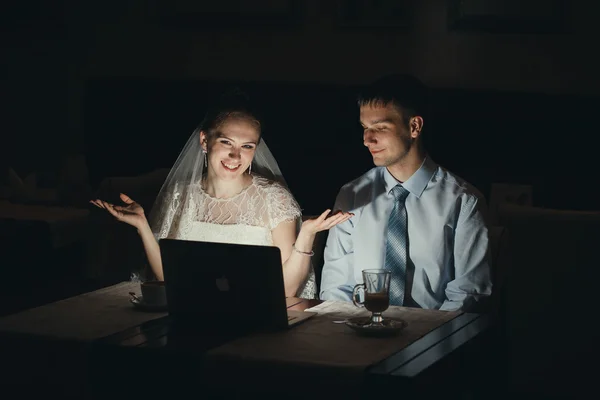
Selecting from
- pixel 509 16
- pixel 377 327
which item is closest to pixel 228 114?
pixel 377 327

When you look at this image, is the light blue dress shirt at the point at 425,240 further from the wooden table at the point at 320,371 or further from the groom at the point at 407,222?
the wooden table at the point at 320,371

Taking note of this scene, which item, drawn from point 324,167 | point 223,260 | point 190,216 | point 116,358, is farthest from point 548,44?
point 116,358

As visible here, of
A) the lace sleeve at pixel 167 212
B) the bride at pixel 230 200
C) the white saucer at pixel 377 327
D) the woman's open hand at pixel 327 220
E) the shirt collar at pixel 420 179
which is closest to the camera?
the white saucer at pixel 377 327

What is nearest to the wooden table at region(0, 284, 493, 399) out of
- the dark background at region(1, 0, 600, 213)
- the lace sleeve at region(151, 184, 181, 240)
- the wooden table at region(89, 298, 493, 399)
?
the wooden table at region(89, 298, 493, 399)

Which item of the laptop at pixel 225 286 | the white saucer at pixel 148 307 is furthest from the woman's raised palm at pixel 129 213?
the laptop at pixel 225 286

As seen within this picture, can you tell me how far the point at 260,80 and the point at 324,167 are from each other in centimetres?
76

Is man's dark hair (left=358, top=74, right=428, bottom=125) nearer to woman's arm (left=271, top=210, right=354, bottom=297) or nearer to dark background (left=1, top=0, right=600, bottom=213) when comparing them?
woman's arm (left=271, top=210, right=354, bottom=297)

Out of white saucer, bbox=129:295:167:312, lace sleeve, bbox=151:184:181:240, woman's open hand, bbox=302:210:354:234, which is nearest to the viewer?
white saucer, bbox=129:295:167:312

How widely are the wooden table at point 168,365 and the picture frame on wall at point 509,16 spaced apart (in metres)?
2.55

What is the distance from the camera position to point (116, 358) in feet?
7.34

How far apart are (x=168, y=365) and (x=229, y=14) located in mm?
3431

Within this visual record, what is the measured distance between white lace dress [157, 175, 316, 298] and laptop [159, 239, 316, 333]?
0.97m

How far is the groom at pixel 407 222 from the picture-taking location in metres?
3.02

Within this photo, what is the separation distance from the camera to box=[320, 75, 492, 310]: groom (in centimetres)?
302
